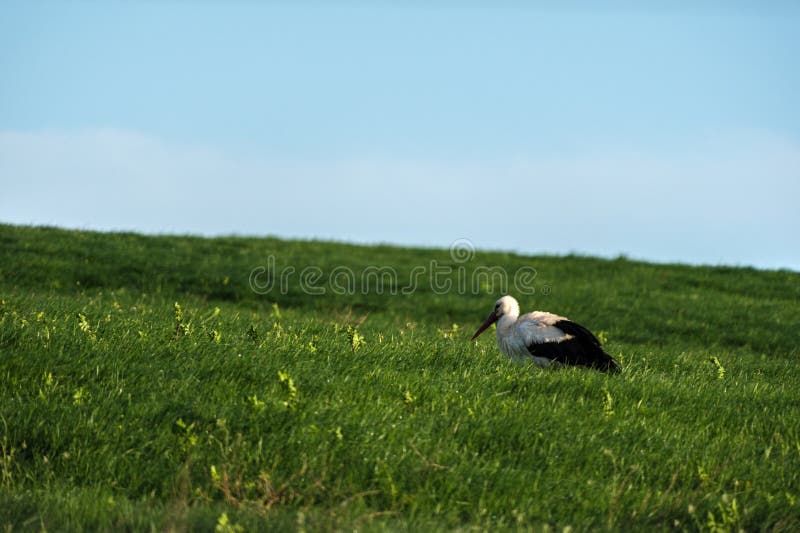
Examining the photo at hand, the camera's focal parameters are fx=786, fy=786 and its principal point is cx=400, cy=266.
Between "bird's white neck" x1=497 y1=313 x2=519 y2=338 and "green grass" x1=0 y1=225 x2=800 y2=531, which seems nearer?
"green grass" x1=0 y1=225 x2=800 y2=531

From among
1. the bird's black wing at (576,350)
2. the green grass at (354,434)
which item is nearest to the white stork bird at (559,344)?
the bird's black wing at (576,350)

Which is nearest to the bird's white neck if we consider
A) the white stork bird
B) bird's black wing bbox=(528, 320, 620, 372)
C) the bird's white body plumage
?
the bird's white body plumage

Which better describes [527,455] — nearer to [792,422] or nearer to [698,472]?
[698,472]

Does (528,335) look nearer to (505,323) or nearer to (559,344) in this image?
(559,344)

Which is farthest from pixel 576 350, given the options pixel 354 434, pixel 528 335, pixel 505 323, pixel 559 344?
pixel 354 434

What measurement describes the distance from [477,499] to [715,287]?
20077mm

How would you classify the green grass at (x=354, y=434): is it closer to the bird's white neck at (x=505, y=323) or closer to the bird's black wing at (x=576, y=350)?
the bird's black wing at (x=576, y=350)

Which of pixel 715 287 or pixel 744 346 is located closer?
pixel 744 346

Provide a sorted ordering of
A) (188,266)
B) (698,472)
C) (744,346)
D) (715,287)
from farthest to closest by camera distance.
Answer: (715,287) → (188,266) → (744,346) → (698,472)

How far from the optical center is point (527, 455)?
24.1 feet

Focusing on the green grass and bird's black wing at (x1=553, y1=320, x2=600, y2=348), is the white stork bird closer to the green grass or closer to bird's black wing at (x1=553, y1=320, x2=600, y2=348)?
bird's black wing at (x1=553, y1=320, x2=600, y2=348)

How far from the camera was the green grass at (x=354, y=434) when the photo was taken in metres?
6.37

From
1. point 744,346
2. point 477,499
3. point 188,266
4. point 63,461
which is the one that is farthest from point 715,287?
point 63,461

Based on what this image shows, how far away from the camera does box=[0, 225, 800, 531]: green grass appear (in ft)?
20.9
